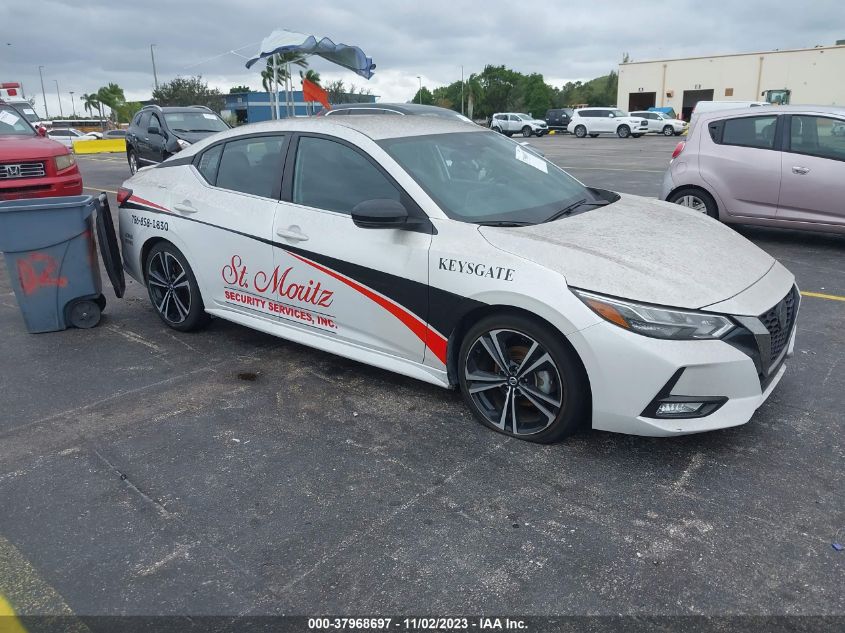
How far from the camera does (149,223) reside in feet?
17.0

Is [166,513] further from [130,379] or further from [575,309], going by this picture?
[575,309]

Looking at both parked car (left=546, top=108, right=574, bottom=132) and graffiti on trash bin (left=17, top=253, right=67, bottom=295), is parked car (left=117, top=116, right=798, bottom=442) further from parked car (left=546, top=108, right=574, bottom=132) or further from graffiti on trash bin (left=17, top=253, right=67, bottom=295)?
parked car (left=546, top=108, right=574, bottom=132)

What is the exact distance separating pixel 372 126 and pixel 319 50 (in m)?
15.5

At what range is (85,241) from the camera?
534 centimetres

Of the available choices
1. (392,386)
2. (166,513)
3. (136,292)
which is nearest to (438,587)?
(166,513)

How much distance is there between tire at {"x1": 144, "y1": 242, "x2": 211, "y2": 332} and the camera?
16.6ft

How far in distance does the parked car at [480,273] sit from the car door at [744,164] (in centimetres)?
383

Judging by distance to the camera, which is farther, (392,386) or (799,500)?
(392,386)

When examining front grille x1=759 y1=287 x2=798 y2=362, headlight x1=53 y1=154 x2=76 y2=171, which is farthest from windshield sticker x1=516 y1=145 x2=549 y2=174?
headlight x1=53 y1=154 x2=76 y2=171

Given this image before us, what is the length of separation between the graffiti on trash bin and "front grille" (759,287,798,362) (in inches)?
192

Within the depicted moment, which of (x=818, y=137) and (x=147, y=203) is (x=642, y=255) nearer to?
(x=147, y=203)

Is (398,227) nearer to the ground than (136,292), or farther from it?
farther from it

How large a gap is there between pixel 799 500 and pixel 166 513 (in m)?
2.77

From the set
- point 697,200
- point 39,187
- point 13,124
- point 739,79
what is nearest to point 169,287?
point 39,187
